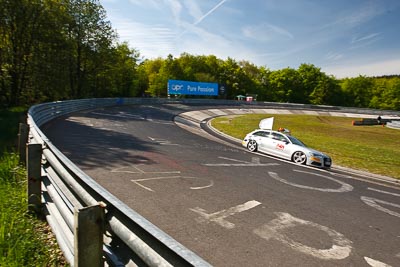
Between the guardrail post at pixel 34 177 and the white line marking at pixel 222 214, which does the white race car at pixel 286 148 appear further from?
the guardrail post at pixel 34 177

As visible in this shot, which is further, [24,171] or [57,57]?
[57,57]

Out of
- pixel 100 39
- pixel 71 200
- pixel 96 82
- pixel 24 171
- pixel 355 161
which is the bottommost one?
pixel 355 161

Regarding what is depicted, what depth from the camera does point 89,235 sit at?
217cm

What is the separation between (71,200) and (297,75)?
10847 cm

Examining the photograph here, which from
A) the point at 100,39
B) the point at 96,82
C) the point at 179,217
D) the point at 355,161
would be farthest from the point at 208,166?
the point at 96,82

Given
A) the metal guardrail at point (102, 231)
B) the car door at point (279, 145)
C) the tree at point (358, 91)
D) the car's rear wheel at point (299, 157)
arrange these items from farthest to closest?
the tree at point (358, 91) → the car door at point (279, 145) → the car's rear wheel at point (299, 157) → the metal guardrail at point (102, 231)

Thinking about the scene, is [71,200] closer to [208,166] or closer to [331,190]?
[208,166]

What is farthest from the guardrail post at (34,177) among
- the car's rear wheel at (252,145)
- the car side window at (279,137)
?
the car's rear wheel at (252,145)

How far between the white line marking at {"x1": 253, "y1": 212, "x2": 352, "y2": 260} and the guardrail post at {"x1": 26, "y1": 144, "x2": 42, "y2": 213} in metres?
4.01

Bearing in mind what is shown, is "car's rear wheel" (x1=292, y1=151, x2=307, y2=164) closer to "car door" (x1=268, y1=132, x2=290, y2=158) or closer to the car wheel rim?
the car wheel rim

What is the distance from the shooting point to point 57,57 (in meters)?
33.7

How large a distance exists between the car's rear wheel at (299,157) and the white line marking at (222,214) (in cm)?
678

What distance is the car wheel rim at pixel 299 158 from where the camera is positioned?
12.5 metres

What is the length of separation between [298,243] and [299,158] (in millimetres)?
8367
